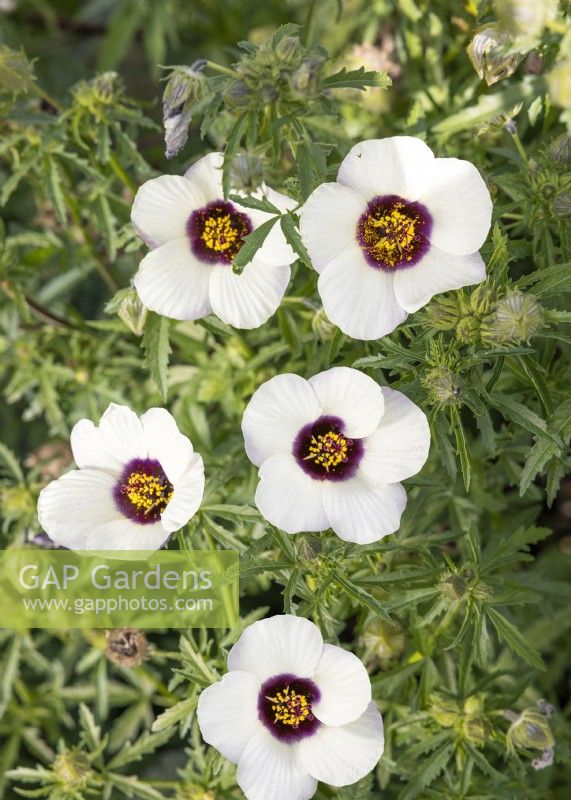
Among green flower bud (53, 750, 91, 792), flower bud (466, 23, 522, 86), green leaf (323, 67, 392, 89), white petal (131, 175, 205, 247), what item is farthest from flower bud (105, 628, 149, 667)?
flower bud (466, 23, 522, 86)

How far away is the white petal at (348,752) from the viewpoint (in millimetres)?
1309

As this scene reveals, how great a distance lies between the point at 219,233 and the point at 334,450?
42 centimetres

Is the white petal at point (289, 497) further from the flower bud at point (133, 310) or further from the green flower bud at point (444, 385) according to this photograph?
the flower bud at point (133, 310)

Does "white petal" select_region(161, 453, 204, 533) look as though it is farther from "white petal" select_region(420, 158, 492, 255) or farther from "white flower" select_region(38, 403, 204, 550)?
"white petal" select_region(420, 158, 492, 255)

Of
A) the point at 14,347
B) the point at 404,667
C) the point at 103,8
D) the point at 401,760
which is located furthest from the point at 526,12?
the point at 103,8

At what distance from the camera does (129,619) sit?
176 centimetres

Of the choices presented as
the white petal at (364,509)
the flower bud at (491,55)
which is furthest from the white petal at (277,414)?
the flower bud at (491,55)

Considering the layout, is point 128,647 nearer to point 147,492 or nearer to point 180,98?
point 147,492

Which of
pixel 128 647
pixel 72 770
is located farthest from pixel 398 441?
pixel 72 770

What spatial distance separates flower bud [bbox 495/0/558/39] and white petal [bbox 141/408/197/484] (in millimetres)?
723

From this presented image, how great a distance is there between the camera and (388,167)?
4.27ft

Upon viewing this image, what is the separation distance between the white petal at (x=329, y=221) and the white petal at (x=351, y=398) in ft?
0.53

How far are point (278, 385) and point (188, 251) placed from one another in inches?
12.9

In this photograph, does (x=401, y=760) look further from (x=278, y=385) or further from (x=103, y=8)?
(x=103, y=8)
